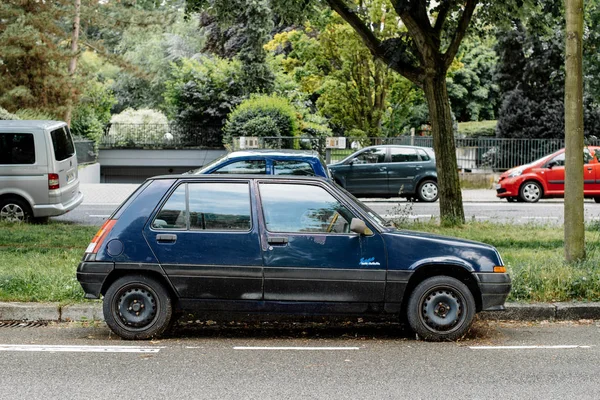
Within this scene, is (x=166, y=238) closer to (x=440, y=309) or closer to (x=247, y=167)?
(x=440, y=309)

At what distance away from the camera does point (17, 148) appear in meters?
16.5

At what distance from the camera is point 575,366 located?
6.99 metres

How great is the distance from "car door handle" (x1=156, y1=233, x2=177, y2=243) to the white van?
368 inches

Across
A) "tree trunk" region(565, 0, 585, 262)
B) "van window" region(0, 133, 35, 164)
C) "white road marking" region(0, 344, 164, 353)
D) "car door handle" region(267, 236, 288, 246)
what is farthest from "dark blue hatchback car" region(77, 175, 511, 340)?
"van window" region(0, 133, 35, 164)

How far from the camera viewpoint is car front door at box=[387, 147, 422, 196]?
2477 cm

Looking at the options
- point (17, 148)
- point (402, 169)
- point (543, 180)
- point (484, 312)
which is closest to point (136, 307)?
point (484, 312)

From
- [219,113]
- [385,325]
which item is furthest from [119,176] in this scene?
[385,325]

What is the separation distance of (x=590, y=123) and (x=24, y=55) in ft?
75.1

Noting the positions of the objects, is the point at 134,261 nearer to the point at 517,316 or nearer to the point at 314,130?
the point at 517,316

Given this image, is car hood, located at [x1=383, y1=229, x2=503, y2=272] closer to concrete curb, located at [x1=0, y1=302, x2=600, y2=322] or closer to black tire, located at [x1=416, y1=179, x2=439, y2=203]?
concrete curb, located at [x1=0, y1=302, x2=600, y2=322]

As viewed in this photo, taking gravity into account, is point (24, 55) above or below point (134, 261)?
above

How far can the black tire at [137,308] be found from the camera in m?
7.82

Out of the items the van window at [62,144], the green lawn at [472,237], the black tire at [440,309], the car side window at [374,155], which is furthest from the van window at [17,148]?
the car side window at [374,155]

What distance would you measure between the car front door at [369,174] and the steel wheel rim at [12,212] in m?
10.5
